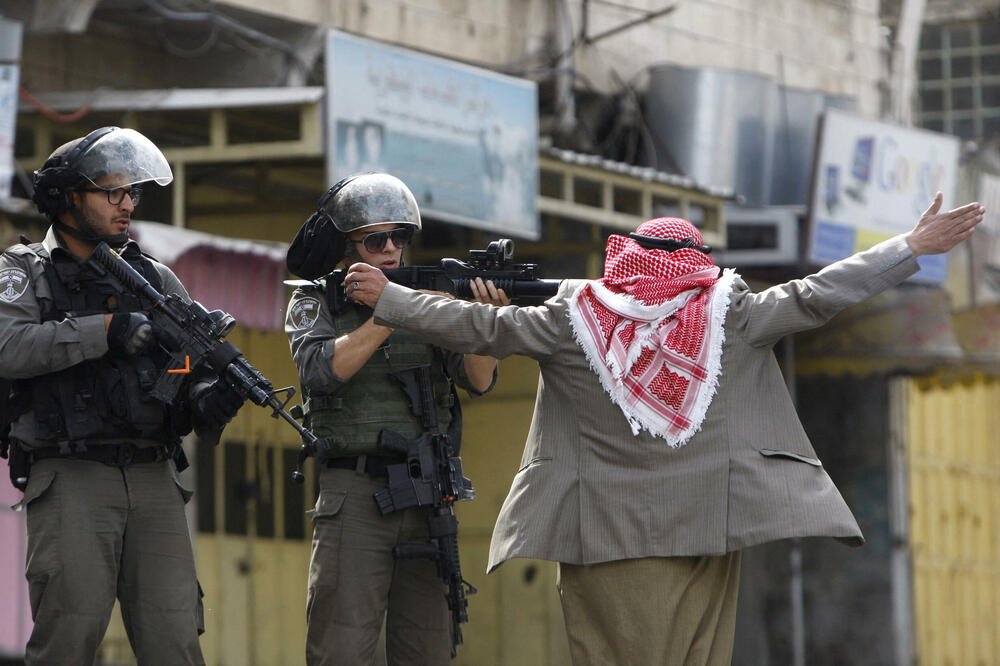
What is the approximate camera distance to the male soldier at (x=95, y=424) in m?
4.81

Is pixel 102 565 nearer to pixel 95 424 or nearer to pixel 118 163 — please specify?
pixel 95 424

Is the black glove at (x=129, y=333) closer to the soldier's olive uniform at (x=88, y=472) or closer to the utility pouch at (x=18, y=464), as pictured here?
the soldier's olive uniform at (x=88, y=472)

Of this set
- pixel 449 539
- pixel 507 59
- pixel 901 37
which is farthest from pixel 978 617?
pixel 449 539

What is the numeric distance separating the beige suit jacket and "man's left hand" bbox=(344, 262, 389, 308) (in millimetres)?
50

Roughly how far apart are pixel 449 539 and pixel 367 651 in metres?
0.41

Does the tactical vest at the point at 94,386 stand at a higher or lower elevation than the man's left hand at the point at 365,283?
lower

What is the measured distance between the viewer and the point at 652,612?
5000mm

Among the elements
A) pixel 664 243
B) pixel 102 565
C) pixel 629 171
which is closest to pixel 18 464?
pixel 102 565

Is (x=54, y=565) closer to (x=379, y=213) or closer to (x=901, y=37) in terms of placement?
(x=379, y=213)

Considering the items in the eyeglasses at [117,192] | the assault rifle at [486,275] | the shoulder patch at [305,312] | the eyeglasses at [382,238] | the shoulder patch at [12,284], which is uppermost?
the eyeglasses at [117,192]

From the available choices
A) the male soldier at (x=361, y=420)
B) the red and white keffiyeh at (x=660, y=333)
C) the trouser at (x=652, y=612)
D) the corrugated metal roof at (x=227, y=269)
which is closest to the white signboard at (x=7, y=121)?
the corrugated metal roof at (x=227, y=269)

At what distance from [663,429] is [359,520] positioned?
964 mm

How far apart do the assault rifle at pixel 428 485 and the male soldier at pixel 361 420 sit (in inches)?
1.4

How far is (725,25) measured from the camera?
1429 cm
